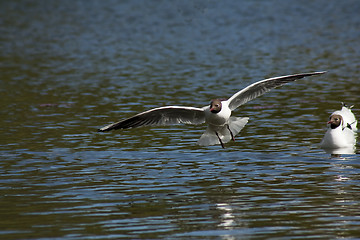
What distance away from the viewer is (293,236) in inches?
419

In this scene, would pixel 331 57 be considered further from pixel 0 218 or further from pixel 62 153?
pixel 0 218

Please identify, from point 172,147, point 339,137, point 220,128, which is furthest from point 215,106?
point 339,137

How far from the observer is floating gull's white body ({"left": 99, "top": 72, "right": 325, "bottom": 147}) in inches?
631

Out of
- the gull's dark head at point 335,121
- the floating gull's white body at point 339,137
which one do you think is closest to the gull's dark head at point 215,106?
the floating gull's white body at point 339,137

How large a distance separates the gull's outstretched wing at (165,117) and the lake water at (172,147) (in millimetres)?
937

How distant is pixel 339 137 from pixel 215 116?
3.56 meters

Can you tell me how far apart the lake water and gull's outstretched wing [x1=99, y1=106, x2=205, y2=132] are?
3.08ft

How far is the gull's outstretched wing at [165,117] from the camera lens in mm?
15922

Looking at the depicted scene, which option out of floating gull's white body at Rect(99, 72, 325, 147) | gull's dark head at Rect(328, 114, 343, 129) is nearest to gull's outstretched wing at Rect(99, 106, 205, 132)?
floating gull's white body at Rect(99, 72, 325, 147)

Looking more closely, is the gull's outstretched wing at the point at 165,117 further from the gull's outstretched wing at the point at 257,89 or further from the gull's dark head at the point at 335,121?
the gull's dark head at the point at 335,121

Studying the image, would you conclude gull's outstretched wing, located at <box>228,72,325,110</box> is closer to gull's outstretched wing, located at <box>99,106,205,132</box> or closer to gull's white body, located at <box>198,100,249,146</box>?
gull's white body, located at <box>198,100,249,146</box>

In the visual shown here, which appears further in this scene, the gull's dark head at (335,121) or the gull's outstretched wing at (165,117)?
the gull's dark head at (335,121)

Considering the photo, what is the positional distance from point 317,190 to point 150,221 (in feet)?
12.1

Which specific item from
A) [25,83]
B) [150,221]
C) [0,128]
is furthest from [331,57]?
[150,221]
